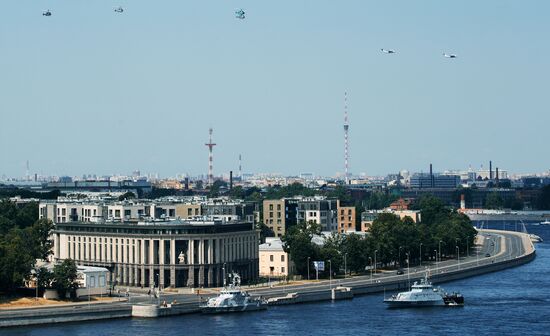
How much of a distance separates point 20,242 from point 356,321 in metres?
23.6

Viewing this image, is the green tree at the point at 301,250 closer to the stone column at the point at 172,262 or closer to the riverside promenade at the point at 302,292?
the riverside promenade at the point at 302,292

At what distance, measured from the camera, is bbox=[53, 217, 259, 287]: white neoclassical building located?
3270 inches

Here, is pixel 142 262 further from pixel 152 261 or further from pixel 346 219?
pixel 346 219

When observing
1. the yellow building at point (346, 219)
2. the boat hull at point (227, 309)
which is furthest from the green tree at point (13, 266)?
the yellow building at point (346, 219)

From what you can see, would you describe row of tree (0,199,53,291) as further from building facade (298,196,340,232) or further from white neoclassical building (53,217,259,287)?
building facade (298,196,340,232)

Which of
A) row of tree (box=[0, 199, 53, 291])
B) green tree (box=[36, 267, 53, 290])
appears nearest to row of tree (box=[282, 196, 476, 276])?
row of tree (box=[0, 199, 53, 291])

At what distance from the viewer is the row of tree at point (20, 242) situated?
7400cm

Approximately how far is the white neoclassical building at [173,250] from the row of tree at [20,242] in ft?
15.9

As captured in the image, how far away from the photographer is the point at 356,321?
6969 cm

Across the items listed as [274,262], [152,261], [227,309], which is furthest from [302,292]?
[274,262]

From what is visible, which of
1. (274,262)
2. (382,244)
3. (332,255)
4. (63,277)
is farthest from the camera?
(382,244)

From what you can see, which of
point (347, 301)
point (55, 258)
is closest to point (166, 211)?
point (55, 258)

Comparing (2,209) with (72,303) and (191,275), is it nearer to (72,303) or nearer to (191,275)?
(191,275)

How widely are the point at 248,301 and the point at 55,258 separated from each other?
2327 cm
